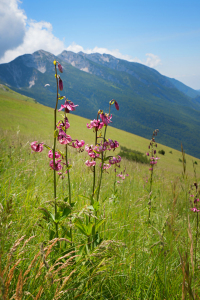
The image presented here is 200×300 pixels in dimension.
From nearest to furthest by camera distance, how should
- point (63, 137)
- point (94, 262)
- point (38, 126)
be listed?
point (94, 262) → point (63, 137) → point (38, 126)

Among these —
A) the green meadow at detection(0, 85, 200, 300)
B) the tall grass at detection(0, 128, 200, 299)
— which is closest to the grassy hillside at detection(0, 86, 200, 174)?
the green meadow at detection(0, 85, 200, 300)

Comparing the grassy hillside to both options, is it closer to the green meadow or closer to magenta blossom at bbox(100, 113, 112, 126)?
the green meadow

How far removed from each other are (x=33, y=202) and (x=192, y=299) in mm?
2205

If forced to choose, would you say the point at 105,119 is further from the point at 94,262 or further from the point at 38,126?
the point at 38,126

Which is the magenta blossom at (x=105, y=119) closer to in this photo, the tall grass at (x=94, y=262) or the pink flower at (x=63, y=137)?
the pink flower at (x=63, y=137)

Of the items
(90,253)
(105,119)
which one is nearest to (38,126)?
(105,119)

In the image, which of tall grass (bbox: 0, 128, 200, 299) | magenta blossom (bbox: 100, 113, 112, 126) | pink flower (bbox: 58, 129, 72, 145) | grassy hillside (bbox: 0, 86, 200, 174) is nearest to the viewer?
tall grass (bbox: 0, 128, 200, 299)

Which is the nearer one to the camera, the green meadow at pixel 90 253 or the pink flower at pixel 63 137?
the green meadow at pixel 90 253

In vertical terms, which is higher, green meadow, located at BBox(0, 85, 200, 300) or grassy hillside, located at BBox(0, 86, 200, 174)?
grassy hillside, located at BBox(0, 86, 200, 174)

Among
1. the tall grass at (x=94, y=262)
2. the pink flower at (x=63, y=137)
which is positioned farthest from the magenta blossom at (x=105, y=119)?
the tall grass at (x=94, y=262)

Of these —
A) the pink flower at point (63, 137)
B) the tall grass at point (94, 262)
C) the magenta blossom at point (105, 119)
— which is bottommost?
the tall grass at point (94, 262)

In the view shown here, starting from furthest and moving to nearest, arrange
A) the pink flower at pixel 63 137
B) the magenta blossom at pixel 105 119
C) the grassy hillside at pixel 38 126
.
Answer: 1. the grassy hillside at pixel 38 126
2. the magenta blossom at pixel 105 119
3. the pink flower at pixel 63 137

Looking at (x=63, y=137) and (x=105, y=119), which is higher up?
(x=105, y=119)

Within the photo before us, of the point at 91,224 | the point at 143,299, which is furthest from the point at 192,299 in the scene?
the point at 91,224
